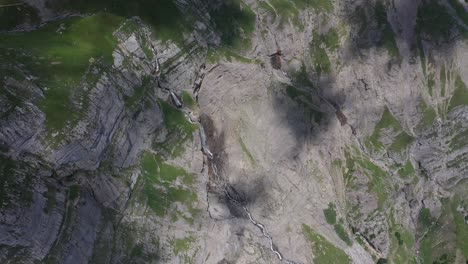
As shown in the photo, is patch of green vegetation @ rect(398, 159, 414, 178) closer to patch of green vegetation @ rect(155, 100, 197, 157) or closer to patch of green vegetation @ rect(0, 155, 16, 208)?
patch of green vegetation @ rect(155, 100, 197, 157)

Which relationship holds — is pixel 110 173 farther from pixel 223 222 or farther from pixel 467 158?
pixel 467 158

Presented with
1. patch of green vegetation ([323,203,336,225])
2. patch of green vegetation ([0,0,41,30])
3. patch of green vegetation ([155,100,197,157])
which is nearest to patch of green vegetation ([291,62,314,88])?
patch of green vegetation ([323,203,336,225])

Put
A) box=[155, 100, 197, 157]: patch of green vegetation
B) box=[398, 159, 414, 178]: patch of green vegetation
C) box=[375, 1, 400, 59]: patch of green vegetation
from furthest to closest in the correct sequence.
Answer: box=[398, 159, 414, 178]: patch of green vegetation < box=[375, 1, 400, 59]: patch of green vegetation < box=[155, 100, 197, 157]: patch of green vegetation

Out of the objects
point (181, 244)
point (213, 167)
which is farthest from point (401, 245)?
point (181, 244)

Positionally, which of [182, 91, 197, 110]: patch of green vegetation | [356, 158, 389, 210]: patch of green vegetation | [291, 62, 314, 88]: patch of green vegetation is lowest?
[356, 158, 389, 210]: patch of green vegetation

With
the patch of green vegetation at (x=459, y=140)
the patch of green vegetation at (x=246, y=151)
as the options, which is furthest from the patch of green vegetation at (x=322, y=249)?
the patch of green vegetation at (x=459, y=140)

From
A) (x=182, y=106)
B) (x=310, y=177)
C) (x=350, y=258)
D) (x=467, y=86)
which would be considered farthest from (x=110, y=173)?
(x=467, y=86)
